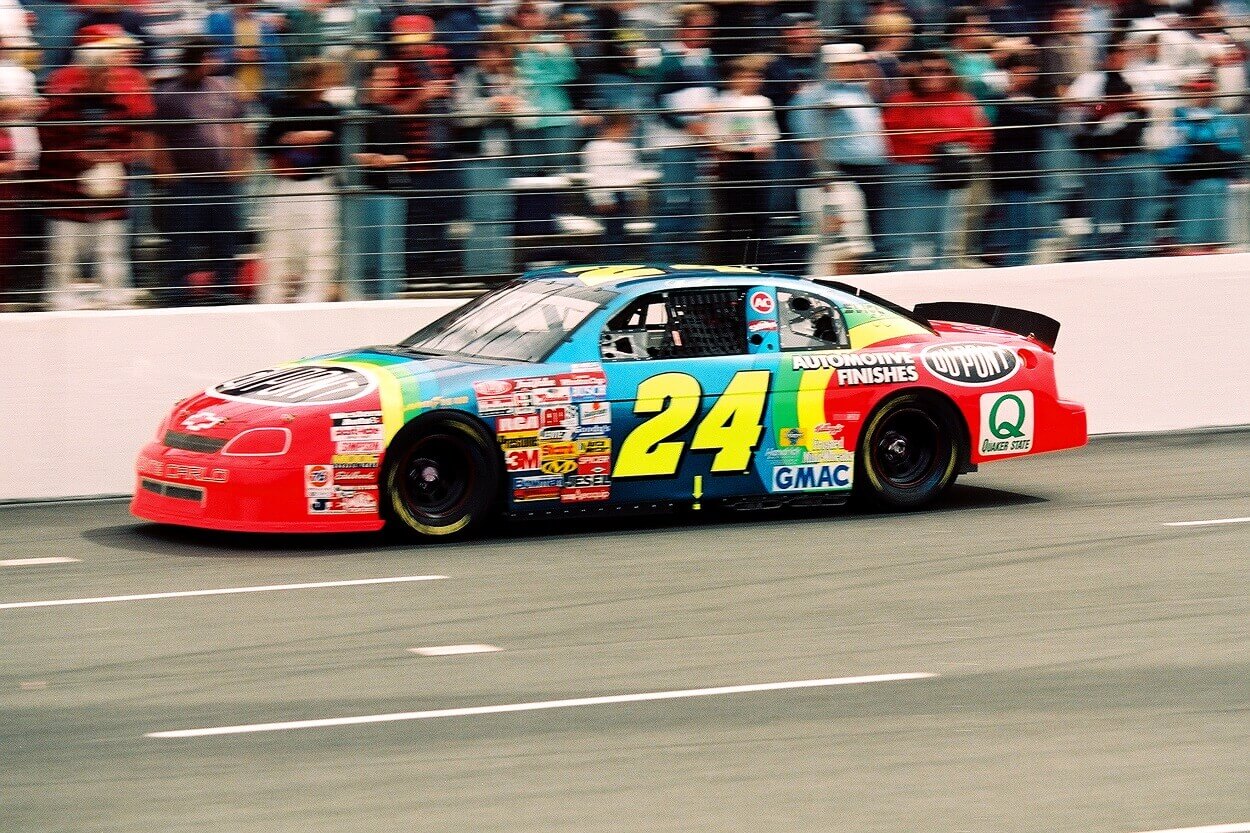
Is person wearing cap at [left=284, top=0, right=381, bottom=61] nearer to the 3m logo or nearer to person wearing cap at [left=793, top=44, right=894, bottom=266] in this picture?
person wearing cap at [left=793, top=44, right=894, bottom=266]

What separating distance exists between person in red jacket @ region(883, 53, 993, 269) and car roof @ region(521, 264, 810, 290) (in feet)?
9.02

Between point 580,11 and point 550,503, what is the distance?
420cm

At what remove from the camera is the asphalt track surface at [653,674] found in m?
5.39

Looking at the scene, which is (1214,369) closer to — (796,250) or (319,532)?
(796,250)

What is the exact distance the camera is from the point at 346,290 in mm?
11844

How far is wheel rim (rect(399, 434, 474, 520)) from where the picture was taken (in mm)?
9398

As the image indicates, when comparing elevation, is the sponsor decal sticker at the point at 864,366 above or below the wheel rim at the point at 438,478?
above

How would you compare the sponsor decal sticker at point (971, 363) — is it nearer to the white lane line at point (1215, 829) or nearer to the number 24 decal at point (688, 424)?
the number 24 decal at point (688, 424)

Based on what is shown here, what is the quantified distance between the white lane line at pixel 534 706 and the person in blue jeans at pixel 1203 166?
7755 mm

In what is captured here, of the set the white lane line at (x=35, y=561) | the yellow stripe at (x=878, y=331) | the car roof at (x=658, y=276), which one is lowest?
the white lane line at (x=35, y=561)

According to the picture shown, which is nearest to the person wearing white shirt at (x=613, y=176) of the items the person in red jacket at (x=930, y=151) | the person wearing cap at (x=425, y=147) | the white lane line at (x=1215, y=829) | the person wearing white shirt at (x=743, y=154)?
the person wearing white shirt at (x=743, y=154)

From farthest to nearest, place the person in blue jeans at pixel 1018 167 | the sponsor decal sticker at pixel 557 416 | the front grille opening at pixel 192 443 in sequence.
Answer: the person in blue jeans at pixel 1018 167, the sponsor decal sticker at pixel 557 416, the front grille opening at pixel 192 443

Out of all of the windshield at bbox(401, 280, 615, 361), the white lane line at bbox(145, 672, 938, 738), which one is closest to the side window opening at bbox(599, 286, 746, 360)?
the windshield at bbox(401, 280, 615, 361)

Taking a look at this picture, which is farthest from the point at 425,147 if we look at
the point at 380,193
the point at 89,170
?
the point at 89,170
